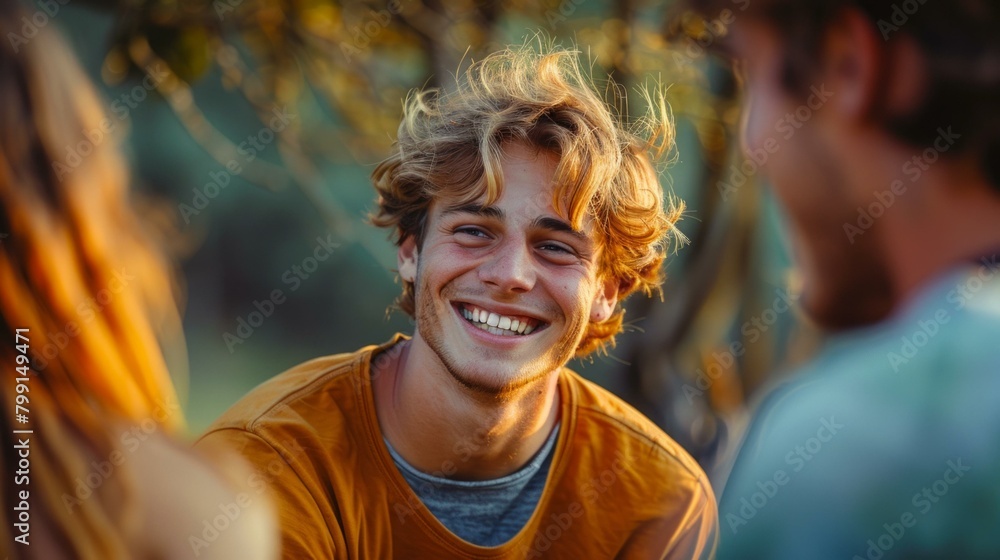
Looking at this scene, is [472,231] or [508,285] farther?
[472,231]

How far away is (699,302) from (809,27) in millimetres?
1923

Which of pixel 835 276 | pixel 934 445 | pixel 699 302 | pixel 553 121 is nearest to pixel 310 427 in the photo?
pixel 553 121

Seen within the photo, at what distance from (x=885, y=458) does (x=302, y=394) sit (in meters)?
1.38

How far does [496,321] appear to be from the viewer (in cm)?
238

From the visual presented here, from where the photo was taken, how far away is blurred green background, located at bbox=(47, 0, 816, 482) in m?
3.63

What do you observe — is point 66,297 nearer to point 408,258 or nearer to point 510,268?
point 510,268
